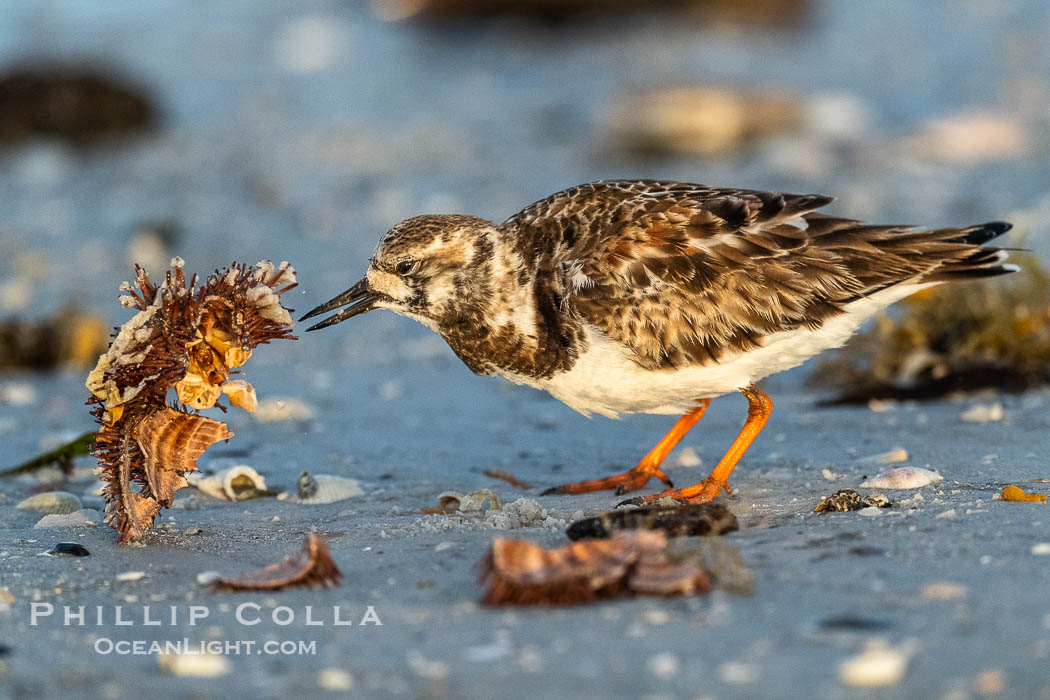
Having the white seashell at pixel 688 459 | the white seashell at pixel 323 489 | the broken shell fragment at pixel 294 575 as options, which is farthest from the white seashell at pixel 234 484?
the white seashell at pixel 688 459

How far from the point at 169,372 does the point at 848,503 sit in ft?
6.85

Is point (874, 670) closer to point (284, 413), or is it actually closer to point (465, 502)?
point (465, 502)

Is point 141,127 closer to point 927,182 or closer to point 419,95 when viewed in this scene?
point 419,95

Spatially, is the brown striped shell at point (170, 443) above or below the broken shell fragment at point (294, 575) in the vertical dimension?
above

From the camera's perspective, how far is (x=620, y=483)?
176 inches

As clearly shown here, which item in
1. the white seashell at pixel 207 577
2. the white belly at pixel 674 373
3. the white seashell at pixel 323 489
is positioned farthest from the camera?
the white seashell at pixel 323 489

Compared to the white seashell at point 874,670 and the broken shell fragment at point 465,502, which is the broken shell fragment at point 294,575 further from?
the white seashell at point 874,670

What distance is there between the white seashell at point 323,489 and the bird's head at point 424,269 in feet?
1.95

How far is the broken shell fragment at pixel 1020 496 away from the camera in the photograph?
360 cm

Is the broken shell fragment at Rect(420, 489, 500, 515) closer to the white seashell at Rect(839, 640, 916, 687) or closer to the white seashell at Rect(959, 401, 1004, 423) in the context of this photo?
the white seashell at Rect(839, 640, 916, 687)

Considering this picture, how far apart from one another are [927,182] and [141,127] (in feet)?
24.3

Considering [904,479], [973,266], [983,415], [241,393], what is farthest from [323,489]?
[983,415]

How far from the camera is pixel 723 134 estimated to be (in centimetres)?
1064

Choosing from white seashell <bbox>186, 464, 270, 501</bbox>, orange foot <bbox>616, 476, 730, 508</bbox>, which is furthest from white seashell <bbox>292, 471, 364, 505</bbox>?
orange foot <bbox>616, 476, 730, 508</bbox>
